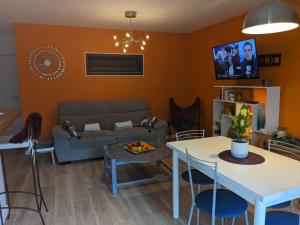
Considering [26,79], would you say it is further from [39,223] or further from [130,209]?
[130,209]

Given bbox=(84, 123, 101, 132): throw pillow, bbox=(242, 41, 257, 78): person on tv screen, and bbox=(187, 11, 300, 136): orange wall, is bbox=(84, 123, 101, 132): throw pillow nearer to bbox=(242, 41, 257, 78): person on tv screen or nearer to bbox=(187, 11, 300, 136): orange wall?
bbox=(187, 11, 300, 136): orange wall

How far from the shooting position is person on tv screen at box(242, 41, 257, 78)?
3.53 meters

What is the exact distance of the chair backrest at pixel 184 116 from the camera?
5.03m

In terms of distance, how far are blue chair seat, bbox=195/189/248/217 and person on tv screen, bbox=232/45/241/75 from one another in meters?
2.37

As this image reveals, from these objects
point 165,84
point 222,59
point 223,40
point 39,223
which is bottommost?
point 39,223

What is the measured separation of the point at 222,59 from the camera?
4.16 metres

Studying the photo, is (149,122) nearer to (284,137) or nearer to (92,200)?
(92,200)

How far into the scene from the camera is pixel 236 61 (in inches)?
152

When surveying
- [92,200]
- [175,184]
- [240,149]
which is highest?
[240,149]

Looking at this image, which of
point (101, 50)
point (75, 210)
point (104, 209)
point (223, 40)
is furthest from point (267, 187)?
point (101, 50)

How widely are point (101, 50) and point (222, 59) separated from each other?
246cm

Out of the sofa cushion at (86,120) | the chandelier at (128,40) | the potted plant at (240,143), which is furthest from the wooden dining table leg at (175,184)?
the sofa cushion at (86,120)

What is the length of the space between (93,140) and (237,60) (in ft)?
8.87

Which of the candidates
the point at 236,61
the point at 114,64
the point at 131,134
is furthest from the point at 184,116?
the point at 114,64
